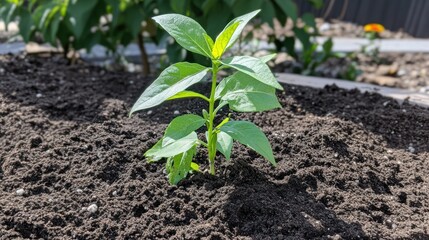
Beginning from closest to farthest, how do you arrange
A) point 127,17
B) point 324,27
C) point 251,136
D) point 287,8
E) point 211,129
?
point 251,136 → point 211,129 → point 287,8 → point 127,17 → point 324,27

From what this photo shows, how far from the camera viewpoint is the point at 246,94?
2.21 meters

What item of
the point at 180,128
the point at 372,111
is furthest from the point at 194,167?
the point at 372,111

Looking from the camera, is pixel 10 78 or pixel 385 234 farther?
pixel 10 78

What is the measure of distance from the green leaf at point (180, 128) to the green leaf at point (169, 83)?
157 millimetres

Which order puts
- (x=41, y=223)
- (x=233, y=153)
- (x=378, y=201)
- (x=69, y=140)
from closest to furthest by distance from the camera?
(x=41, y=223), (x=378, y=201), (x=233, y=153), (x=69, y=140)

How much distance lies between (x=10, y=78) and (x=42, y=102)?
419 mm

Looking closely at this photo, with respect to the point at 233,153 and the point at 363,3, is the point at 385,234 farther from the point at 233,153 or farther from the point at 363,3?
the point at 363,3

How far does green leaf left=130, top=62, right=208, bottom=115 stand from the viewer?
Result: 2.04 metres

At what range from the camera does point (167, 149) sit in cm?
217

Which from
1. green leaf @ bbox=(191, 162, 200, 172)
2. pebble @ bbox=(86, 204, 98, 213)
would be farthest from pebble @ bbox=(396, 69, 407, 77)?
pebble @ bbox=(86, 204, 98, 213)

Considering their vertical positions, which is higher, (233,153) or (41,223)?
(233,153)

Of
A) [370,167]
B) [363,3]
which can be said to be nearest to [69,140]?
[370,167]

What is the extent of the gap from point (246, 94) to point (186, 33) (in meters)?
0.28

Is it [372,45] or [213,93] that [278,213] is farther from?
[372,45]
